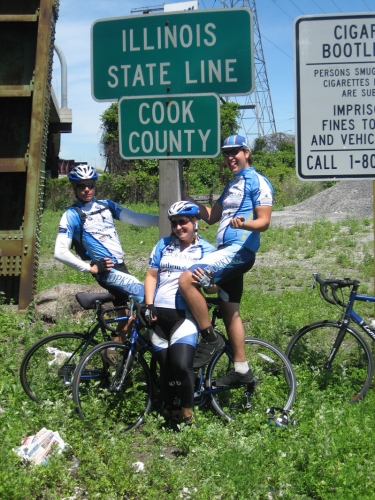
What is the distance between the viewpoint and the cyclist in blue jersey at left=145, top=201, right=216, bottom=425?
5059 mm

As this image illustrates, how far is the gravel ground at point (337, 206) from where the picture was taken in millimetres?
26078

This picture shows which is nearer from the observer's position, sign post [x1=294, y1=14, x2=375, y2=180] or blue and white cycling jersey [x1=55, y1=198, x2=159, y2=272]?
sign post [x1=294, y1=14, x2=375, y2=180]

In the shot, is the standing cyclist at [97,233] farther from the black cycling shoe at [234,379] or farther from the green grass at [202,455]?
the green grass at [202,455]

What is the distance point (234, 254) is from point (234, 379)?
0.93 metres

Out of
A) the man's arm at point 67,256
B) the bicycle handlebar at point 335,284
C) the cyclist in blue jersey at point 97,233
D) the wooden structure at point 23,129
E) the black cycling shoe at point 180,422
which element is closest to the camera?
the black cycling shoe at point 180,422

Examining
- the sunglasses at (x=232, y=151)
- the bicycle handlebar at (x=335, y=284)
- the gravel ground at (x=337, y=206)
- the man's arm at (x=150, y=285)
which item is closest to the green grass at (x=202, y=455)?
the bicycle handlebar at (x=335, y=284)

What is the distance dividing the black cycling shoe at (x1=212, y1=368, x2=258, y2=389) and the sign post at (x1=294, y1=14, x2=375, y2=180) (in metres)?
1.54

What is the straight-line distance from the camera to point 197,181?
40.7m

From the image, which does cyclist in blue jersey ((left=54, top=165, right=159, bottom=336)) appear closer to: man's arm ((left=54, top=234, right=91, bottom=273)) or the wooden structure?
man's arm ((left=54, top=234, right=91, bottom=273))

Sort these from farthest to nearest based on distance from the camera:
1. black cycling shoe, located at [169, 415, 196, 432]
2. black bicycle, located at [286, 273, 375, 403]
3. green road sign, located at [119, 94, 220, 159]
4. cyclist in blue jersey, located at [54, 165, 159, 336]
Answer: black bicycle, located at [286, 273, 375, 403] < cyclist in blue jersey, located at [54, 165, 159, 336] < green road sign, located at [119, 94, 220, 159] < black cycling shoe, located at [169, 415, 196, 432]

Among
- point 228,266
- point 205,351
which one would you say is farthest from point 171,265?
point 205,351

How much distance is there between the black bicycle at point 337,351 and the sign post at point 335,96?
3.58 feet

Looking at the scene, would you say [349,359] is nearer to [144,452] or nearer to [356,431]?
[356,431]

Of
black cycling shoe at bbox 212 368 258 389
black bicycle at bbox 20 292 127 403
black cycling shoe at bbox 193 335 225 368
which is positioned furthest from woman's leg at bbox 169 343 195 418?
black bicycle at bbox 20 292 127 403
